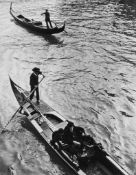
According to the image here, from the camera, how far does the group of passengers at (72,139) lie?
31.9 ft

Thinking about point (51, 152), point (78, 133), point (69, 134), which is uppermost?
point (69, 134)

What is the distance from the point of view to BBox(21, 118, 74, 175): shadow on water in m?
10.2

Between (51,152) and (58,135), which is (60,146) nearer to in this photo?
(58,135)

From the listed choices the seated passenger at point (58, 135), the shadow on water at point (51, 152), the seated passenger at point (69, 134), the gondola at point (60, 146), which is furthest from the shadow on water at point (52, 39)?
the seated passenger at point (69, 134)

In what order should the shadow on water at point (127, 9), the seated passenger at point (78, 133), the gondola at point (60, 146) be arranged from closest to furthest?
the gondola at point (60, 146)
the seated passenger at point (78, 133)
the shadow on water at point (127, 9)

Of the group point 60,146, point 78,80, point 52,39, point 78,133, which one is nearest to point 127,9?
point 52,39

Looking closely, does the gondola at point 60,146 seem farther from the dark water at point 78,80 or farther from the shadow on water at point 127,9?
the shadow on water at point 127,9

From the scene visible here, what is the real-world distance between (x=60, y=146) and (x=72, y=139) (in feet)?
1.89

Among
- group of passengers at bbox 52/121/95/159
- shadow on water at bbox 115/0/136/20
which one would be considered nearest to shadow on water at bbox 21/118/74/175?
group of passengers at bbox 52/121/95/159

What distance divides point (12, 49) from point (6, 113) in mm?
9815

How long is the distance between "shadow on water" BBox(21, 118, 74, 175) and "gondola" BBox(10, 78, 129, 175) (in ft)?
1.33

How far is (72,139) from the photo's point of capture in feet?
32.4

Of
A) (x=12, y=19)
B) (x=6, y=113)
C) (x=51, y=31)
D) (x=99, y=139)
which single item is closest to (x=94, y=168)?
(x=99, y=139)

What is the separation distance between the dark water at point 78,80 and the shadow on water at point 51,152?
4 centimetres
